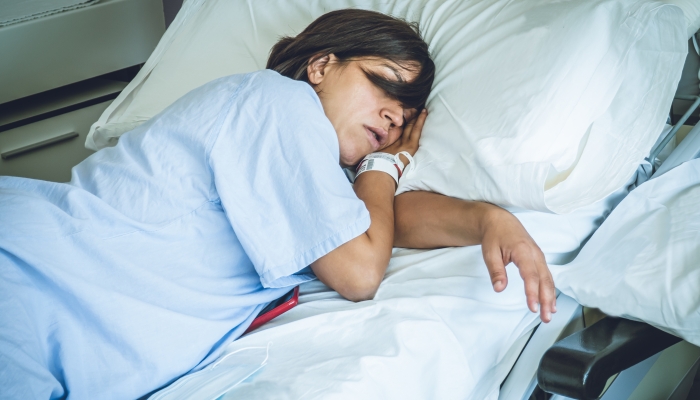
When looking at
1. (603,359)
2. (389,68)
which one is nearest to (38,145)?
(389,68)

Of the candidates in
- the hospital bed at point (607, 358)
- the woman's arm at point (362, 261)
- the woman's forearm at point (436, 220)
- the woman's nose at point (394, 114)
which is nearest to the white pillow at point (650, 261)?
the hospital bed at point (607, 358)

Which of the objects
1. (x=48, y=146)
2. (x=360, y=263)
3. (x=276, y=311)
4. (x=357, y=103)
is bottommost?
(x=48, y=146)

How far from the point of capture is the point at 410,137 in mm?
1129

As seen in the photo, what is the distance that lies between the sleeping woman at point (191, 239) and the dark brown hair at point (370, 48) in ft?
0.68

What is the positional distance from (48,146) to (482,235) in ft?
5.27

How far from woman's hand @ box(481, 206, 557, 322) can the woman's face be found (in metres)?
0.29

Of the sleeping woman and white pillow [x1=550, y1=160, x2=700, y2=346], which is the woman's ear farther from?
white pillow [x1=550, y1=160, x2=700, y2=346]

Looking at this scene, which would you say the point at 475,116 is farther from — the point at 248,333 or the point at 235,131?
the point at 248,333

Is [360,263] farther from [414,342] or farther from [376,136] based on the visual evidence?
[376,136]

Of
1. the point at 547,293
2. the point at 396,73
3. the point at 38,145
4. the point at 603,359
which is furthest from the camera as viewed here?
the point at 38,145

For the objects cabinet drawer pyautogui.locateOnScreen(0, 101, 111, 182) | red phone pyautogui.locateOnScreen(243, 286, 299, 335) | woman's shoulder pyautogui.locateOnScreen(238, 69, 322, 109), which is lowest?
cabinet drawer pyautogui.locateOnScreen(0, 101, 111, 182)

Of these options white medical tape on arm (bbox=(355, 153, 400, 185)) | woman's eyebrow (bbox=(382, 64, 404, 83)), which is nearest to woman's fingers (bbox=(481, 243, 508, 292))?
white medical tape on arm (bbox=(355, 153, 400, 185))

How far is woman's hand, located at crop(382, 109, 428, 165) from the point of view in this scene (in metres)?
1.11

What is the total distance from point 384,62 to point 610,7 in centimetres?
37
